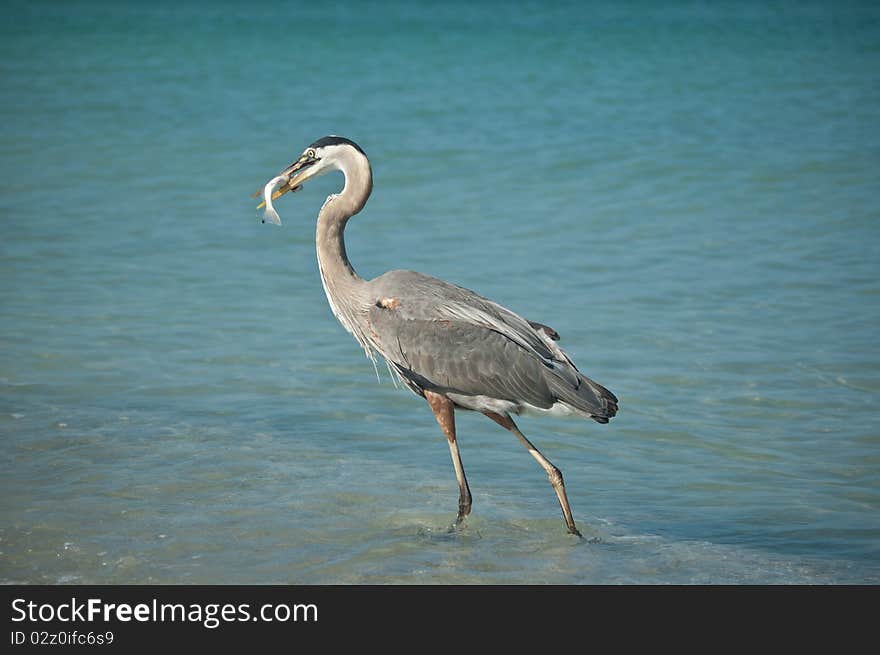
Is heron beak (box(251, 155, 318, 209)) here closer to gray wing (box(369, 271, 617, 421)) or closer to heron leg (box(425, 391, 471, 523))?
gray wing (box(369, 271, 617, 421))

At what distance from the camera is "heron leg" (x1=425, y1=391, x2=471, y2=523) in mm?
6000

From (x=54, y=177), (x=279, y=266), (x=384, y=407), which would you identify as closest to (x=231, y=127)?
(x=54, y=177)

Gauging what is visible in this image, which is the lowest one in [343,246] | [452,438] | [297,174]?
[452,438]

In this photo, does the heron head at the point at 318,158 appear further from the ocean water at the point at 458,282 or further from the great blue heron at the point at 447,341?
the ocean water at the point at 458,282

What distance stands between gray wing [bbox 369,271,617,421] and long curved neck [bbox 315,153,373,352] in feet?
0.41

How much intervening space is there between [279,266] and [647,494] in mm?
6008

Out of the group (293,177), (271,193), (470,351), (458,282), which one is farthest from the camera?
(458,282)

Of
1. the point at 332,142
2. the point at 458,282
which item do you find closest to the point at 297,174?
the point at 332,142

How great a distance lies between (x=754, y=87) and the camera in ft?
81.4

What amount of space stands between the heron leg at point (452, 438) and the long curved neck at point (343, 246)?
539 mm

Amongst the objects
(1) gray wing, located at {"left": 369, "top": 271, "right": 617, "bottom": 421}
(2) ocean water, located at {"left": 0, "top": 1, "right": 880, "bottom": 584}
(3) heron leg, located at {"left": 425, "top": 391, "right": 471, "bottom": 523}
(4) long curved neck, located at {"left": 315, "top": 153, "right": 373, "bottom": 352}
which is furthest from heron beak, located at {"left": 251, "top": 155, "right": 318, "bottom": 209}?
(2) ocean water, located at {"left": 0, "top": 1, "right": 880, "bottom": 584}

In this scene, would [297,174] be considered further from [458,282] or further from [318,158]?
[458,282]

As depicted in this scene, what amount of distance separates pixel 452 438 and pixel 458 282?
5158mm

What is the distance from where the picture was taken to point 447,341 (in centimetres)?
600
